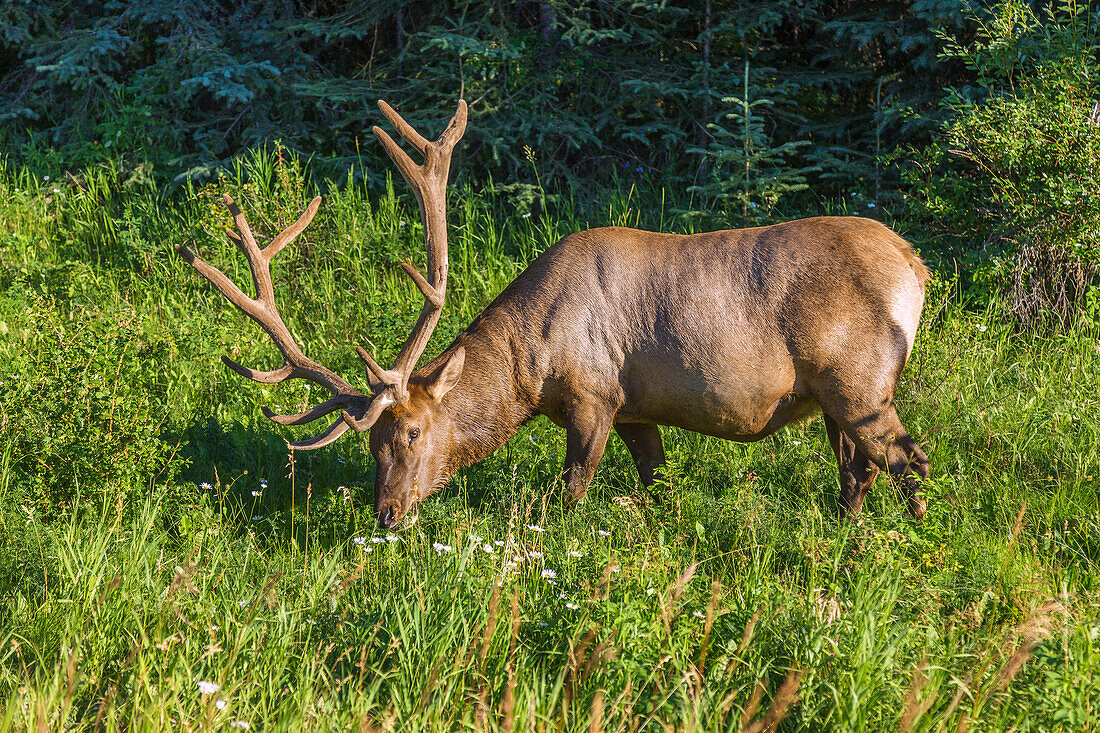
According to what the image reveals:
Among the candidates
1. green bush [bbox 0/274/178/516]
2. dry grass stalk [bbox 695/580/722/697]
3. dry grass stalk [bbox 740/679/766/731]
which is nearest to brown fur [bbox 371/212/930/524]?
green bush [bbox 0/274/178/516]

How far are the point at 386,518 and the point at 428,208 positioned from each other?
171cm

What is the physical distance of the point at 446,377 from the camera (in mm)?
5098

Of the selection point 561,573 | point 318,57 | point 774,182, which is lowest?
point 561,573

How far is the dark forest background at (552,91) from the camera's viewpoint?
26.5ft

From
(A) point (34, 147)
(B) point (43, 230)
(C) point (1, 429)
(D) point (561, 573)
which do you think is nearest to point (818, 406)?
(D) point (561, 573)

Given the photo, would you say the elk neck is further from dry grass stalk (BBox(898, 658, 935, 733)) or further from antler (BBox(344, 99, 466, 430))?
dry grass stalk (BBox(898, 658, 935, 733))

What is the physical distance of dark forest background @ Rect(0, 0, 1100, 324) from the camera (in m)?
8.06

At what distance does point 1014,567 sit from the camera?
3979 mm

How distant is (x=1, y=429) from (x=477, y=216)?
4.69 metres

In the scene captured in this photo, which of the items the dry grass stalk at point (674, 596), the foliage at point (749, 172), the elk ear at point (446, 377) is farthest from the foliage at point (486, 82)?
the dry grass stalk at point (674, 596)

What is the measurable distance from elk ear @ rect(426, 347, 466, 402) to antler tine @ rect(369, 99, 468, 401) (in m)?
0.14

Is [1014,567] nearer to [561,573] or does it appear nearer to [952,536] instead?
[952,536]

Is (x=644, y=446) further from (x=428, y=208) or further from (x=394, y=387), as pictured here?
(x=428, y=208)

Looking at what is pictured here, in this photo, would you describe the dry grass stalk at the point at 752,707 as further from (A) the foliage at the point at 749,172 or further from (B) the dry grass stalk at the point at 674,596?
(A) the foliage at the point at 749,172
